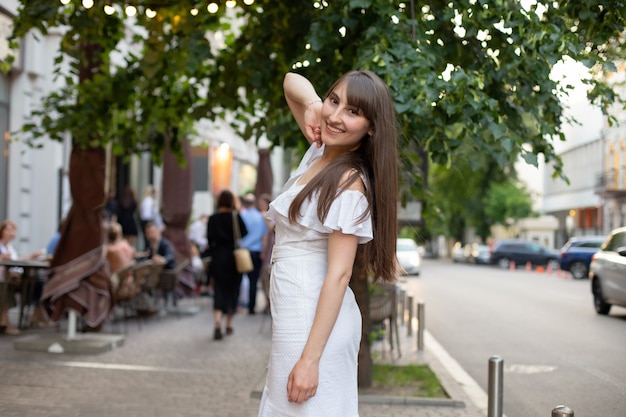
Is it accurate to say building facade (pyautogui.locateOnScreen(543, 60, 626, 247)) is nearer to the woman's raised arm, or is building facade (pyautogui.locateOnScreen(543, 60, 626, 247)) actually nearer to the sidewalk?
the sidewalk

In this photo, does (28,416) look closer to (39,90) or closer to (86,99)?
(86,99)

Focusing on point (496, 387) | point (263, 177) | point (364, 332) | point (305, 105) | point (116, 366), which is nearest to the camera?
point (305, 105)

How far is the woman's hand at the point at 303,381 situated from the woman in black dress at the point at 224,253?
9364mm

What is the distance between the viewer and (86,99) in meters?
10.1

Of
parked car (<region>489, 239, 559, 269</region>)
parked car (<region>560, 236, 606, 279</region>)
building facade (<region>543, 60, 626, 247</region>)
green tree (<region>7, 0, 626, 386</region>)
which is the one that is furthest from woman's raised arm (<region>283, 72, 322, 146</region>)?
parked car (<region>489, 239, 559, 269</region>)

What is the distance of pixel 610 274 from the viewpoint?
17.0 metres

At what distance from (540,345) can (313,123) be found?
9.96 m

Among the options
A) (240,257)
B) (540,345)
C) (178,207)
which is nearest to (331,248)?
(240,257)

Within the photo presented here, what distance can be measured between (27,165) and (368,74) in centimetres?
1566

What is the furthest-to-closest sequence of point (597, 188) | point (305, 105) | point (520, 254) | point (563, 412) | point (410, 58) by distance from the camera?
point (597, 188) → point (520, 254) → point (410, 58) → point (563, 412) → point (305, 105)

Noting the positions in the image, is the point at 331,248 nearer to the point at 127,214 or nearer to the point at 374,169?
the point at 374,169

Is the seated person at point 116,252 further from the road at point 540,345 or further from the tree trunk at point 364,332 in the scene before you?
the tree trunk at point 364,332

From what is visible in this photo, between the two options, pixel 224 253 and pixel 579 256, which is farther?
pixel 579 256

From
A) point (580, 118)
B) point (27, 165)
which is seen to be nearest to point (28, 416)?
point (580, 118)
